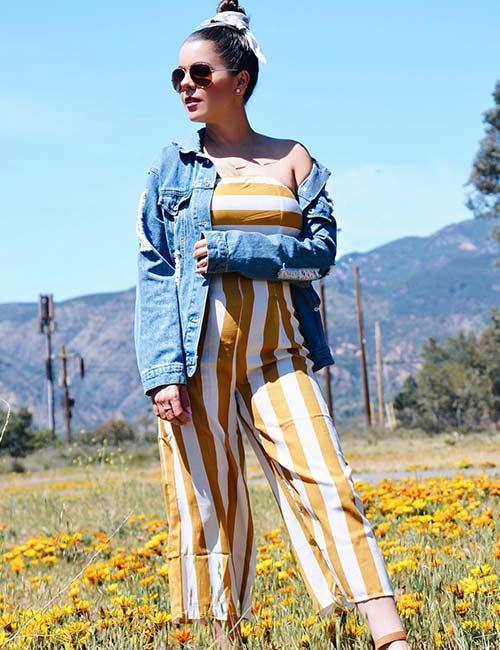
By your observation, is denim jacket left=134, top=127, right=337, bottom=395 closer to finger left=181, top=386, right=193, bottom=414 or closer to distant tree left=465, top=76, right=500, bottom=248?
finger left=181, top=386, right=193, bottom=414

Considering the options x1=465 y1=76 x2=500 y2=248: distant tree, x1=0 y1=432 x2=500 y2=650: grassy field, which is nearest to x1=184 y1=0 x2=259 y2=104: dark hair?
x1=0 y1=432 x2=500 y2=650: grassy field

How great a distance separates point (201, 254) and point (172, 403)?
431mm

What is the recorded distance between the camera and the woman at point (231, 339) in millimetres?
3010

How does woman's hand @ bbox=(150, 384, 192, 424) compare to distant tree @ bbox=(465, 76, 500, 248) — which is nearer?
woman's hand @ bbox=(150, 384, 192, 424)

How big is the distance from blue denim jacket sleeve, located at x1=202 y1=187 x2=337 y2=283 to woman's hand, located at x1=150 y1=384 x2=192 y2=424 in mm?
355

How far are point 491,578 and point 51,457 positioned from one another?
104 ft

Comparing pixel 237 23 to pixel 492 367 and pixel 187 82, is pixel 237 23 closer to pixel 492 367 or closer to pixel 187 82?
pixel 187 82

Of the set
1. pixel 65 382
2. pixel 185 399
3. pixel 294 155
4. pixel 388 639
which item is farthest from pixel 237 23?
pixel 65 382

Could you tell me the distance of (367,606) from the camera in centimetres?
282

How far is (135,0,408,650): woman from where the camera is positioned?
301 centimetres

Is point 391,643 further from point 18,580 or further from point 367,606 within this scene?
point 18,580

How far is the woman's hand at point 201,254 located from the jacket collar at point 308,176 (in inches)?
12.4

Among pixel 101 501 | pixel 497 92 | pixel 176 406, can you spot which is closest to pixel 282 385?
pixel 176 406

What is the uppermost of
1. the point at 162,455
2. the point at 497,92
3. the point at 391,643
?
the point at 497,92
